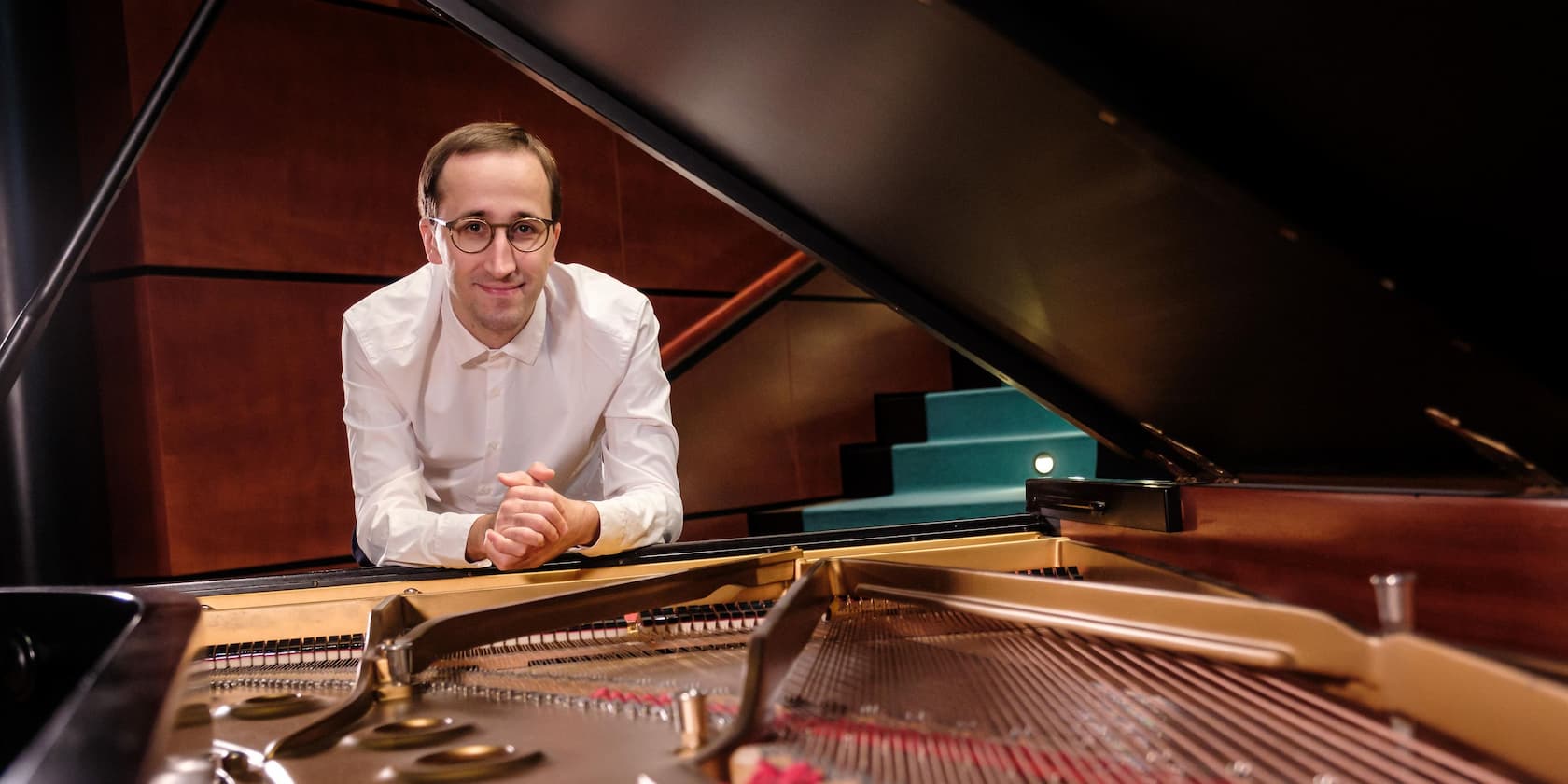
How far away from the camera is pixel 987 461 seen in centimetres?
417

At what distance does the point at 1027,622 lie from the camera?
1191mm

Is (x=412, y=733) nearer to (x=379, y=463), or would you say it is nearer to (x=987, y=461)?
(x=379, y=463)

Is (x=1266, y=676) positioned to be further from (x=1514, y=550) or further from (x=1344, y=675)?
(x=1514, y=550)

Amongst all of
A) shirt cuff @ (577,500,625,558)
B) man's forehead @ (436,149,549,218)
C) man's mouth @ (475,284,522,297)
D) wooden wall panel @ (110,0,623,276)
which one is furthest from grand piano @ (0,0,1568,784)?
wooden wall panel @ (110,0,623,276)

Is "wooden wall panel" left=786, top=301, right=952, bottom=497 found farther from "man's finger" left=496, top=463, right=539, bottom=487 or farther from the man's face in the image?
"man's finger" left=496, top=463, right=539, bottom=487

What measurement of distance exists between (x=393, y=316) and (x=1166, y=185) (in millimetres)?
1764

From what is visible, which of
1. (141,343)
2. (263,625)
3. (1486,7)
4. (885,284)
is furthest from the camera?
(141,343)

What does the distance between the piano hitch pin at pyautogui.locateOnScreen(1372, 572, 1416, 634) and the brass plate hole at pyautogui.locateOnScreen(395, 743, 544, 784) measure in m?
0.66

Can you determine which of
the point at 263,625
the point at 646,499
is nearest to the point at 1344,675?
the point at 263,625

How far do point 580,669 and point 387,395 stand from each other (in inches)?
46.8

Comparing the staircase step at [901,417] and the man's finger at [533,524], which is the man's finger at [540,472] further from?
the staircase step at [901,417]

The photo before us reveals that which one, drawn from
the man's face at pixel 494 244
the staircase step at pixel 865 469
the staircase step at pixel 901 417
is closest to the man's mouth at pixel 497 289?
the man's face at pixel 494 244

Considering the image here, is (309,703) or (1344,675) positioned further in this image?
(309,703)

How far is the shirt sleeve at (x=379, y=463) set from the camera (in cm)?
210
